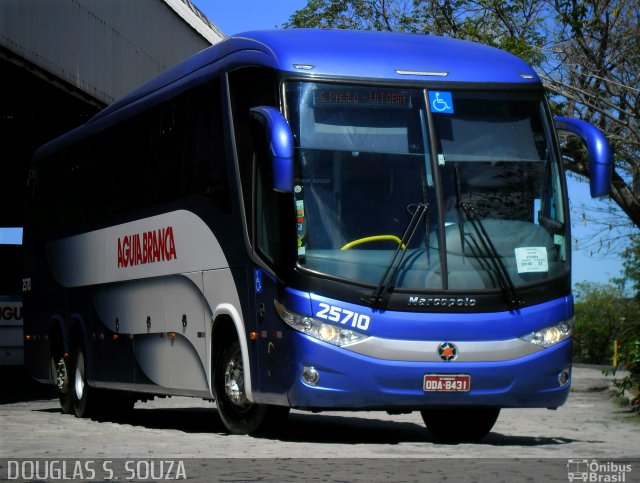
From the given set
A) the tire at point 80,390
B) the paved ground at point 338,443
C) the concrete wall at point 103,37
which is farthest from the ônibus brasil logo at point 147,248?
the concrete wall at point 103,37

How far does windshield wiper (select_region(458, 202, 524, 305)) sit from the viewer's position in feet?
41.0

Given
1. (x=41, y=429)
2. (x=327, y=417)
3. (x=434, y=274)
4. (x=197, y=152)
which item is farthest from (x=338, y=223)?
(x=327, y=417)

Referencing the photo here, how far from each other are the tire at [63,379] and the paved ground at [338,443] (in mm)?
254

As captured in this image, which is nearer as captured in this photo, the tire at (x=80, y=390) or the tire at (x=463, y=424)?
the tire at (x=463, y=424)

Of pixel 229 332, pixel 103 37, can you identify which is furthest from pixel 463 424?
pixel 103 37

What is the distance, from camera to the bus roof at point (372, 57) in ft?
41.9

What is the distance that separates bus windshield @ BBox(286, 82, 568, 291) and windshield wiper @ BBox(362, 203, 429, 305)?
0.02 meters

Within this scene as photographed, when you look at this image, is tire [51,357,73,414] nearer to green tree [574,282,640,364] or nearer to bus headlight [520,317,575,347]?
bus headlight [520,317,575,347]

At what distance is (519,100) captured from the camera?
13.2 meters

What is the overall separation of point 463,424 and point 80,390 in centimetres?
670

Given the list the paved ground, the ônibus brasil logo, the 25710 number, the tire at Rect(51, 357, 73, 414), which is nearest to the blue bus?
the 25710 number

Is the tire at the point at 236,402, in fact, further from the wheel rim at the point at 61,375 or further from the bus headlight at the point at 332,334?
the wheel rim at the point at 61,375

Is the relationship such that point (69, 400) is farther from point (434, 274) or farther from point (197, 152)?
point (434, 274)

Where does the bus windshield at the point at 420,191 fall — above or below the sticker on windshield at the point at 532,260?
above
